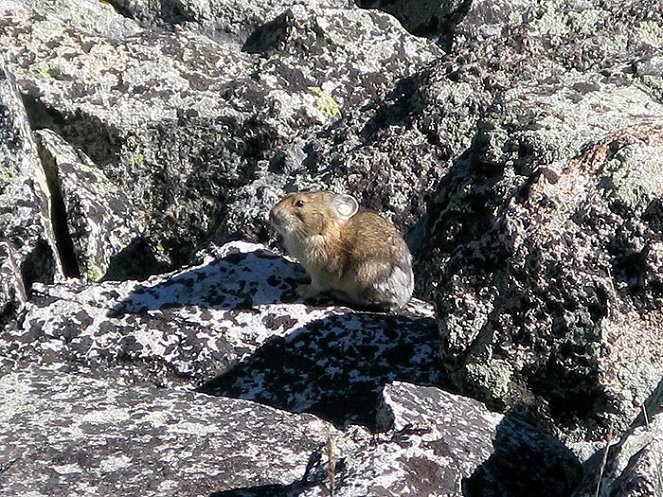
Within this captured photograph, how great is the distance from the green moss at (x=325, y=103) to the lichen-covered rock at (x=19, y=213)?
2.14 meters

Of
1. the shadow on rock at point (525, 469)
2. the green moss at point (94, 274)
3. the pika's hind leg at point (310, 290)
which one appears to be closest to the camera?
the shadow on rock at point (525, 469)

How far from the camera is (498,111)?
851cm

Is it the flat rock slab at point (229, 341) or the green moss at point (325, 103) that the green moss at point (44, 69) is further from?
the flat rock slab at point (229, 341)

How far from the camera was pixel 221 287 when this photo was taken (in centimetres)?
788

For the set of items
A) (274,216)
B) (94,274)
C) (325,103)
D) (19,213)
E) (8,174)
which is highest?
(325,103)

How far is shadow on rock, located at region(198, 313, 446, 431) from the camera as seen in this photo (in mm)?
6879

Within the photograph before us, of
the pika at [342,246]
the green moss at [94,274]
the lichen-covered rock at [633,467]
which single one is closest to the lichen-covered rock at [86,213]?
the green moss at [94,274]

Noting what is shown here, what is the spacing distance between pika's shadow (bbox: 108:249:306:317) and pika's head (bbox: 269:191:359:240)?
0.93ft

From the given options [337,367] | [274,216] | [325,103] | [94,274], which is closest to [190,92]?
[325,103]

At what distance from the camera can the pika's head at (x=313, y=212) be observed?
26.8 ft

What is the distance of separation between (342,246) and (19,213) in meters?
2.09

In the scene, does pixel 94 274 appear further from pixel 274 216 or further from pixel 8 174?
pixel 274 216

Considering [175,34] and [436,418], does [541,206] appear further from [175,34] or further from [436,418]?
[175,34]

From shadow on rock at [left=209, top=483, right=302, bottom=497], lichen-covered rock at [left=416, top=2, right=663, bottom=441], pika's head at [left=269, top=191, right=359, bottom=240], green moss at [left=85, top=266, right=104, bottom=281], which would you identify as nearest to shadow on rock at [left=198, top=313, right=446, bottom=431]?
lichen-covered rock at [left=416, top=2, right=663, bottom=441]
